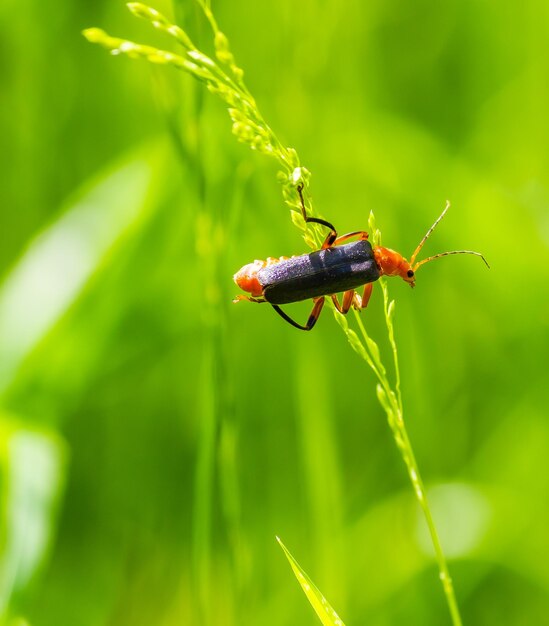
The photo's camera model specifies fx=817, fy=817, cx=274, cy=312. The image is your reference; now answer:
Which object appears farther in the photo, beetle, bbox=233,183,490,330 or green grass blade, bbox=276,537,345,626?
beetle, bbox=233,183,490,330

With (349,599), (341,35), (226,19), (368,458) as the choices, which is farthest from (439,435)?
(226,19)

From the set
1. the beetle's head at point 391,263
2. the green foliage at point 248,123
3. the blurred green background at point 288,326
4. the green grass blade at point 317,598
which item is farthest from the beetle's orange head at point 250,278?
the green grass blade at point 317,598

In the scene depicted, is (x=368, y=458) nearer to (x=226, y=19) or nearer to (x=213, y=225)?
Answer: (x=213, y=225)

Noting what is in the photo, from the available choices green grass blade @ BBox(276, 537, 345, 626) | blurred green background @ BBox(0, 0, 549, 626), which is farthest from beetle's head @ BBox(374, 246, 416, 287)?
green grass blade @ BBox(276, 537, 345, 626)

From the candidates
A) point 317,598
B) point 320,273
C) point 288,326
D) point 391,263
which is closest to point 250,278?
point 320,273

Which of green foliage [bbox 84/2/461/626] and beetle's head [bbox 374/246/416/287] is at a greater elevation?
green foliage [bbox 84/2/461/626]

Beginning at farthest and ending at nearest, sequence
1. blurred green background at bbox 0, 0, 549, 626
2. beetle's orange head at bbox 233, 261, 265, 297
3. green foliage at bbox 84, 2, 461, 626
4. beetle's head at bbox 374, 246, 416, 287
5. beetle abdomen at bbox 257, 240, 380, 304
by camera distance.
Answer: blurred green background at bbox 0, 0, 549, 626 → beetle's orange head at bbox 233, 261, 265, 297 → beetle's head at bbox 374, 246, 416, 287 → beetle abdomen at bbox 257, 240, 380, 304 → green foliage at bbox 84, 2, 461, 626

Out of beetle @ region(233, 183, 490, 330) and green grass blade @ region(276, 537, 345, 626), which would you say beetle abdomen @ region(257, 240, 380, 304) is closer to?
beetle @ region(233, 183, 490, 330)
